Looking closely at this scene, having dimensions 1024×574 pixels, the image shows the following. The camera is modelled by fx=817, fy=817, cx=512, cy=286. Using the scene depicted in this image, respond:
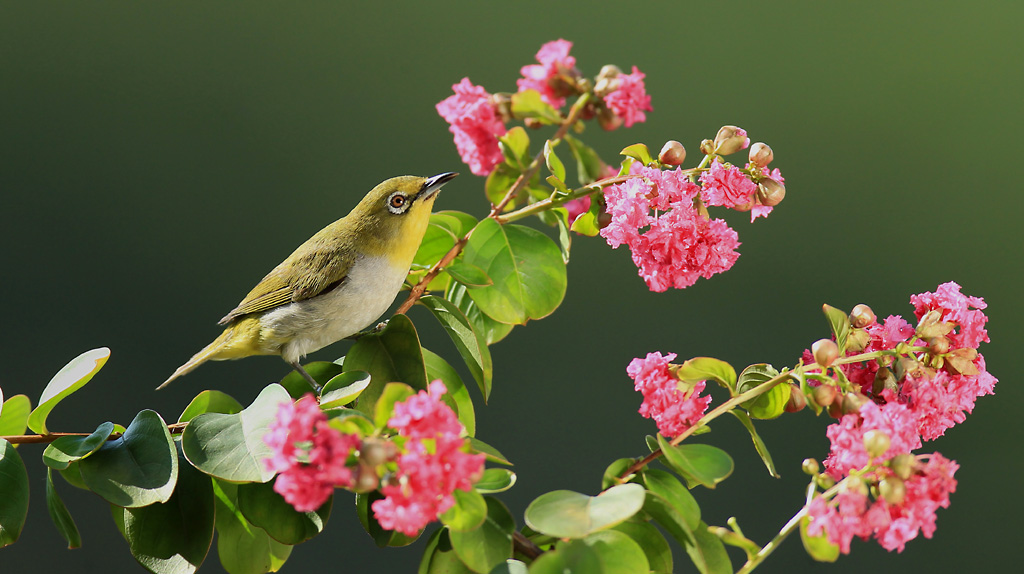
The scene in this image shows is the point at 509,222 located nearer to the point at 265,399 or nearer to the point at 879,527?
the point at 265,399

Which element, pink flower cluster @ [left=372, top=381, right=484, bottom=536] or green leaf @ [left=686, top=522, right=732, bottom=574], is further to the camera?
green leaf @ [left=686, top=522, right=732, bottom=574]

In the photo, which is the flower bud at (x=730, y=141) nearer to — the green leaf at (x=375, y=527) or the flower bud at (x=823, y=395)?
the flower bud at (x=823, y=395)

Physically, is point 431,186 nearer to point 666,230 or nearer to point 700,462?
point 666,230

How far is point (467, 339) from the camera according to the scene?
627 millimetres

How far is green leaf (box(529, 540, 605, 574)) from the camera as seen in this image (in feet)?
1.31

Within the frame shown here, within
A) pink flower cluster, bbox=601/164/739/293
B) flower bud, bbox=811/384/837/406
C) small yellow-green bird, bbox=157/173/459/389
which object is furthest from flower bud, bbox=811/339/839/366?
small yellow-green bird, bbox=157/173/459/389

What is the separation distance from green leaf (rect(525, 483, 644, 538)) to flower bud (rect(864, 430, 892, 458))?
4.4 inches

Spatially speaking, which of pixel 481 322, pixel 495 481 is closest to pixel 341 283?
pixel 481 322

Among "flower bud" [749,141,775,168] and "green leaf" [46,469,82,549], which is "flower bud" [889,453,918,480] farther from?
"green leaf" [46,469,82,549]

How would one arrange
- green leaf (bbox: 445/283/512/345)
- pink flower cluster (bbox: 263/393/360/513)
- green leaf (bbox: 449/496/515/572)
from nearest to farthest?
pink flower cluster (bbox: 263/393/360/513)
green leaf (bbox: 449/496/515/572)
green leaf (bbox: 445/283/512/345)

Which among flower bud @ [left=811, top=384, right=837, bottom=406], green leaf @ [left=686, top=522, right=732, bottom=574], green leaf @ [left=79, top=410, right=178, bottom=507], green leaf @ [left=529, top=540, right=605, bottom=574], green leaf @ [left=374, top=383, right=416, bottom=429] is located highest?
green leaf @ [left=374, top=383, right=416, bottom=429]

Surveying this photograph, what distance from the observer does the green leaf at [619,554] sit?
421 millimetres

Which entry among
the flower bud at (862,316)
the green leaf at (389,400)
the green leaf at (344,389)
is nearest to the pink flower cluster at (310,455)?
the green leaf at (389,400)

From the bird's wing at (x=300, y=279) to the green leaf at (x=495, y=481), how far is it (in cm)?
35
